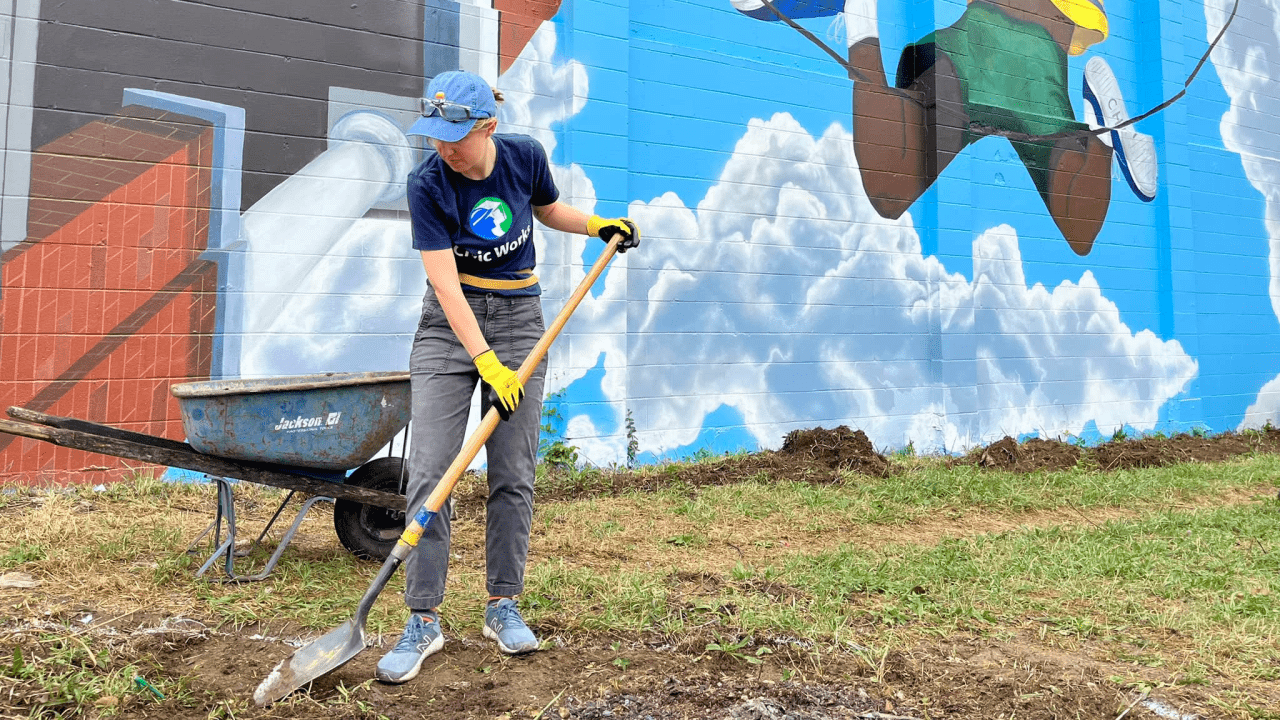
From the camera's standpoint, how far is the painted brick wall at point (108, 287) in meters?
4.62

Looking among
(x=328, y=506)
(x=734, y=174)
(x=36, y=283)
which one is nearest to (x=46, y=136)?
(x=36, y=283)

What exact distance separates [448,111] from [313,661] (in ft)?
5.27

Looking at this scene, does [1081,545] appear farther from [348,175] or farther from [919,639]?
[348,175]

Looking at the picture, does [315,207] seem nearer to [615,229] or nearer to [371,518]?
[371,518]

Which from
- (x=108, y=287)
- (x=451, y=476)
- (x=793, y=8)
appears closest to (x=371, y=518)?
(x=451, y=476)

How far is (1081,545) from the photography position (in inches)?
168

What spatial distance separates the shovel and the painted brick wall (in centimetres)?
291

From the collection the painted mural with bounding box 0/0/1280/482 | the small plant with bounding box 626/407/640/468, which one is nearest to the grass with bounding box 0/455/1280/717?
the small plant with bounding box 626/407/640/468

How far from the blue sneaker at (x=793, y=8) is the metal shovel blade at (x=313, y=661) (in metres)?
5.78

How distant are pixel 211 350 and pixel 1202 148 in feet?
32.7

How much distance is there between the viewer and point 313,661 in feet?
7.97

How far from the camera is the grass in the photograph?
2771mm

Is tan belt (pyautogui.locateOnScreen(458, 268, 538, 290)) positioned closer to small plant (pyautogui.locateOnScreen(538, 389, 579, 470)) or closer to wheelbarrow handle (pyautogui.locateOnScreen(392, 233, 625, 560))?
wheelbarrow handle (pyautogui.locateOnScreen(392, 233, 625, 560))

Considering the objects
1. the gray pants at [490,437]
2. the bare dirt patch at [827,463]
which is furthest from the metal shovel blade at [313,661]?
the bare dirt patch at [827,463]
